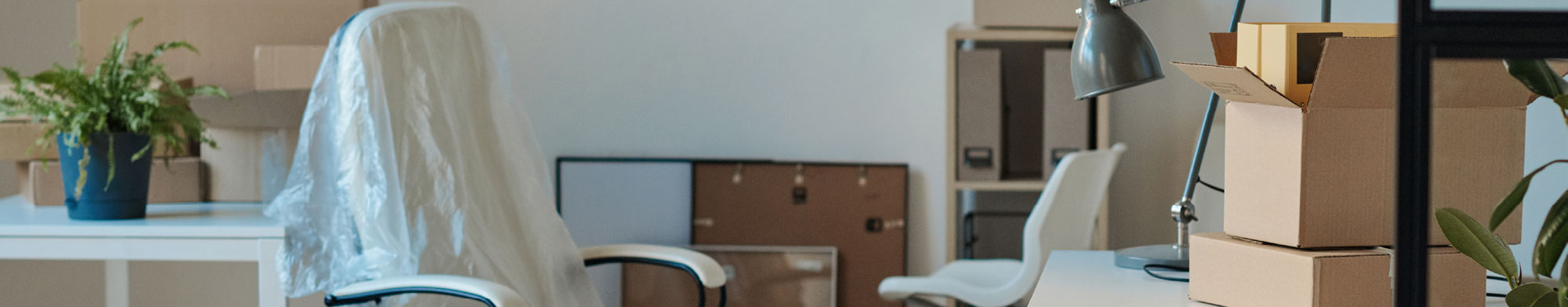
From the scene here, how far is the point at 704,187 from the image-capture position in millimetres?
3000

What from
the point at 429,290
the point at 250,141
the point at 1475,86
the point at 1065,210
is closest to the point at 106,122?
the point at 250,141

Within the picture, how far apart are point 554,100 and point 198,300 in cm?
115

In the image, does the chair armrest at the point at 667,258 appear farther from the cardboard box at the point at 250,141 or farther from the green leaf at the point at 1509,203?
the green leaf at the point at 1509,203

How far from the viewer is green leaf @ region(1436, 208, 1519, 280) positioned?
961 mm

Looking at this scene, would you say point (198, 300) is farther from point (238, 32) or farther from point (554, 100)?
point (554, 100)

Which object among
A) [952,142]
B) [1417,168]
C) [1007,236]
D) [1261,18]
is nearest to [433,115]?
[1417,168]

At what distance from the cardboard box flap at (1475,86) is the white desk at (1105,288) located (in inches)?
10.4

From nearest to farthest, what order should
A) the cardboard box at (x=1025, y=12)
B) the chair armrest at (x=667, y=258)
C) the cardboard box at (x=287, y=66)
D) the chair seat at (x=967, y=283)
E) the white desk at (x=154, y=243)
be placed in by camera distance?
the white desk at (x=154, y=243) → the chair armrest at (x=667, y=258) → the cardboard box at (x=287, y=66) → the chair seat at (x=967, y=283) → the cardboard box at (x=1025, y=12)

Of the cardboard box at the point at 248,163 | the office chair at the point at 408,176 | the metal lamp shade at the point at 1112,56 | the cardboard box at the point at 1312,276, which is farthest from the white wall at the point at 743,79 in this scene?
the cardboard box at the point at 1312,276

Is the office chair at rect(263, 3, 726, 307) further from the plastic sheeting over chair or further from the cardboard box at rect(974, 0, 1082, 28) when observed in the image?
the cardboard box at rect(974, 0, 1082, 28)

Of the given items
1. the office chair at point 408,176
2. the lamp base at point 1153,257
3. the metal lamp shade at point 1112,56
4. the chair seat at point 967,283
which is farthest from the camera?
the chair seat at point 967,283

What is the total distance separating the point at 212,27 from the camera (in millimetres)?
2117

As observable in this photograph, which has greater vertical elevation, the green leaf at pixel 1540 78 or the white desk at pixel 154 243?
the green leaf at pixel 1540 78

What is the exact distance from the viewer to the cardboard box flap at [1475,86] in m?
1.04
